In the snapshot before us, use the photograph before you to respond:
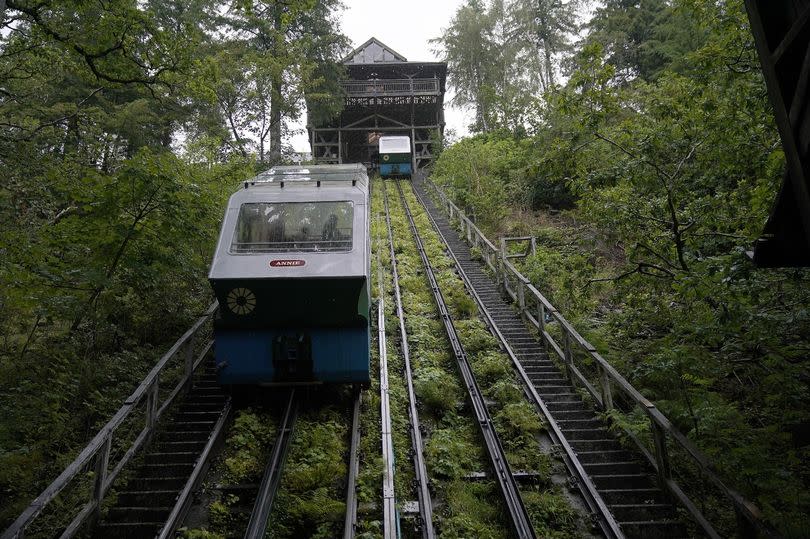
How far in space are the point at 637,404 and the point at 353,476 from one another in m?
4.69

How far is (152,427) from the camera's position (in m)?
7.02

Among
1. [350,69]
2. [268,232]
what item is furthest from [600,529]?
[350,69]

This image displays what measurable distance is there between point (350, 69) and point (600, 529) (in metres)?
41.6

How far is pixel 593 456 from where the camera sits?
7.20 meters

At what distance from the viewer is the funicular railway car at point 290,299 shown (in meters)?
7.27

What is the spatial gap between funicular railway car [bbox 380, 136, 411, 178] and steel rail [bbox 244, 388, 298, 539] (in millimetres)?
29456

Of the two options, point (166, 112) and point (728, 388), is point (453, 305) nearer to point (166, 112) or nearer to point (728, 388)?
point (728, 388)

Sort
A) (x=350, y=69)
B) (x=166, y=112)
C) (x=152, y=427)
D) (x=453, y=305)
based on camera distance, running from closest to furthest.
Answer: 1. (x=152, y=427)
2. (x=453, y=305)
3. (x=166, y=112)
4. (x=350, y=69)

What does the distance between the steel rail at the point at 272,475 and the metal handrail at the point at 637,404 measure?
464cm

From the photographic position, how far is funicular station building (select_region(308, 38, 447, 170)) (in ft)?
130

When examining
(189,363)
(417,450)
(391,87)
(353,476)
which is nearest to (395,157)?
(391,87)

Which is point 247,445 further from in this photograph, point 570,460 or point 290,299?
point 570,460

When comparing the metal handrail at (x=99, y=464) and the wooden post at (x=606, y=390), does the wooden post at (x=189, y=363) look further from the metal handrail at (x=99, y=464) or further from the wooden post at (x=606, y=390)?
the wooden post at (x=606, y=390)

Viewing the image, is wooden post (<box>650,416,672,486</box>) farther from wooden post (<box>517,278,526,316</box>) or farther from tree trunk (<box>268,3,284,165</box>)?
tree trunk (<box>268,3,284,165</box>)
